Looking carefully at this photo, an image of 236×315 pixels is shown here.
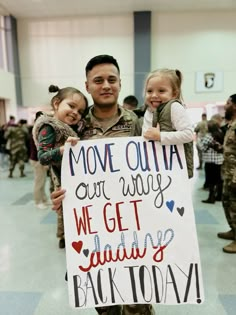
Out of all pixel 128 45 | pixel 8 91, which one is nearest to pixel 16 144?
pixel 8 91

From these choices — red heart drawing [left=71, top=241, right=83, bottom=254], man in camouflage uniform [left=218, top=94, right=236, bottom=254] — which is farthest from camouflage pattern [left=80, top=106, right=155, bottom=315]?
man in camouflage uniform [left=218, top=94, right=236, bottom=254]

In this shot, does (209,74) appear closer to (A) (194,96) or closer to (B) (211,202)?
(A) (194,96)

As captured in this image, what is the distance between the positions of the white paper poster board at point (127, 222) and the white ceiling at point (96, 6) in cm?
896

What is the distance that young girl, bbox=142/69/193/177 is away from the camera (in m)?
1.05

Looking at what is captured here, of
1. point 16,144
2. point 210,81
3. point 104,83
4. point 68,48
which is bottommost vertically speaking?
point 16,144

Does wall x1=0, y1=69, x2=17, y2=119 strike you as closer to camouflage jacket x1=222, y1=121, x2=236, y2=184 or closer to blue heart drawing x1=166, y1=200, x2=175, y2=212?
camouflage jacket x1=222, y1=121, x2=236, y2=184

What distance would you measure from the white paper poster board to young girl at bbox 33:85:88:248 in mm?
78

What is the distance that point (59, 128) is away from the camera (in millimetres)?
1176

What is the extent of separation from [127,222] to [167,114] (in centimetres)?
47

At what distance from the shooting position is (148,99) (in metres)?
1.19

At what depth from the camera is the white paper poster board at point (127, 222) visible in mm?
1076

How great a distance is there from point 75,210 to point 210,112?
993 cm

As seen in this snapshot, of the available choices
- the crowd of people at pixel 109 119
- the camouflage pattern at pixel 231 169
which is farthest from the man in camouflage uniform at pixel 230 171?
the crowd of people at pixel 109 119

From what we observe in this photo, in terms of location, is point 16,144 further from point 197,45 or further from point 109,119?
point 197,45
